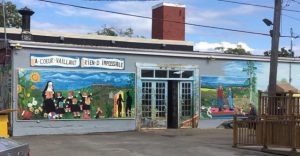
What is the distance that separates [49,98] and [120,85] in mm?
3469

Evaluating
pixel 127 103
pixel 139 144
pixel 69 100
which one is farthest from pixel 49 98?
pixel 139 144

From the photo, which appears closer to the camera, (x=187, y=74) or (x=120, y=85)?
(x=120, y=85)

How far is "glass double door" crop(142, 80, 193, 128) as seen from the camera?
24.4 metres

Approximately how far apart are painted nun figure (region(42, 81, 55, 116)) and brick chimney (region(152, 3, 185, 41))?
23370 mm

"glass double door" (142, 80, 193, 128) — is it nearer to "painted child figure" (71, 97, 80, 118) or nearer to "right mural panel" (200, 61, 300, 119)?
"right mural panel" (200, 61, 300, 119)

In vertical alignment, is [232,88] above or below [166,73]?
below

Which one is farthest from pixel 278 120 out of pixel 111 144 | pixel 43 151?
pixel 43 151

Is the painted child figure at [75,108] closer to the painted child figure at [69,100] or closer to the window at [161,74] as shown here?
the painted child figure at [69,100]

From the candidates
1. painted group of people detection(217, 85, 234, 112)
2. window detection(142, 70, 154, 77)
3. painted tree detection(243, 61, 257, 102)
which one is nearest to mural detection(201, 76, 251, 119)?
painted group of people detection(217, 85, 234, 112)

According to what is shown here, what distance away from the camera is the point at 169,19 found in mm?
44188

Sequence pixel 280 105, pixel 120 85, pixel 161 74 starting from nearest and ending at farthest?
pixel 280 105 → pixel 120 85 → pixel 161 74

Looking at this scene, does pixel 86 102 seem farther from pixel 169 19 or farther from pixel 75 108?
pixel 169 19

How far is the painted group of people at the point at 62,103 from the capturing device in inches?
862

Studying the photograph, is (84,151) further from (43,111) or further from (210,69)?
(210,69)
